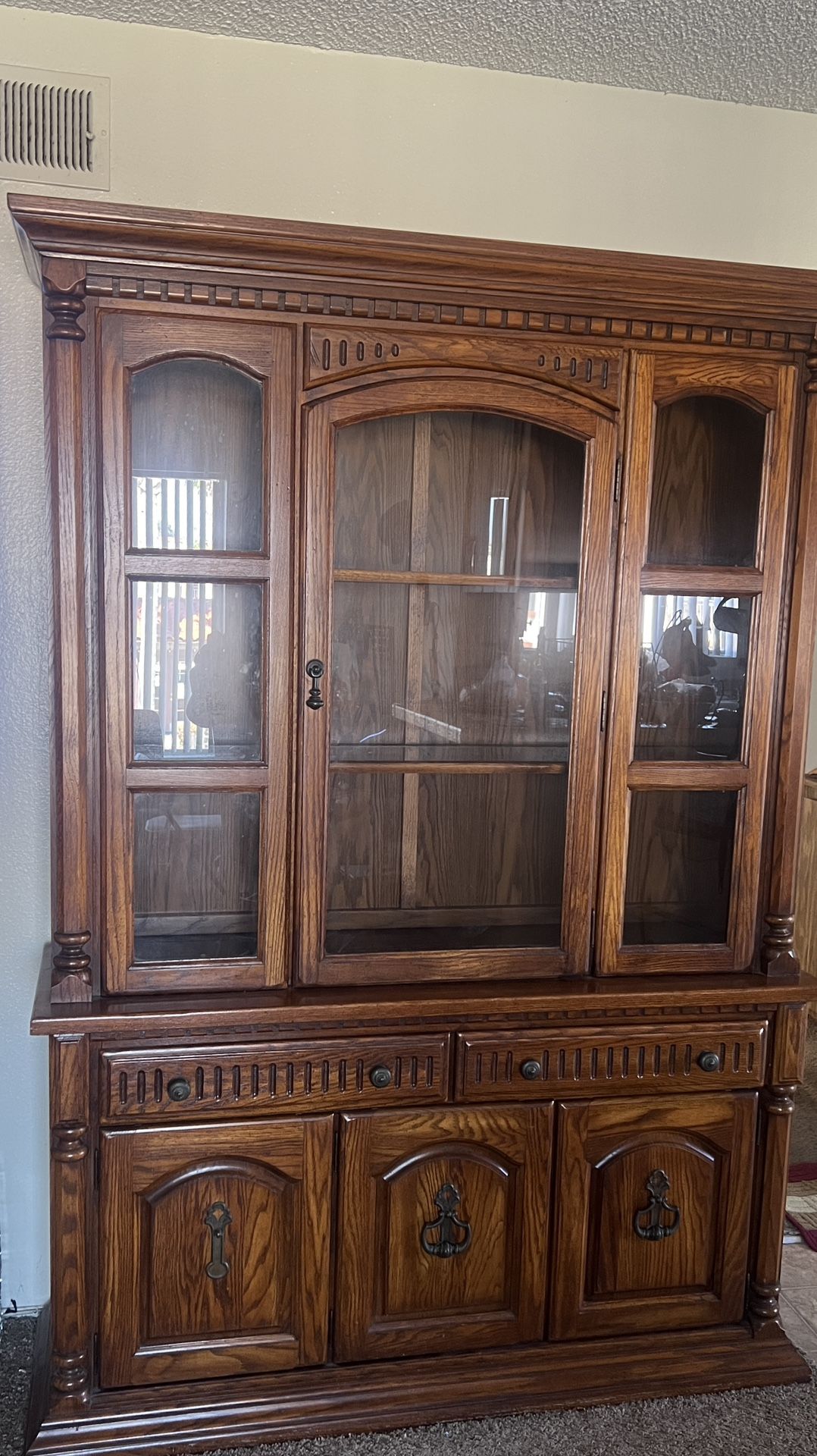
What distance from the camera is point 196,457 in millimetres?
1783

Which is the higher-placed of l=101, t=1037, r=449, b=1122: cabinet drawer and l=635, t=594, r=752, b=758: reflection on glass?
l=635, t=594, r=752, b=758: reflection on glass

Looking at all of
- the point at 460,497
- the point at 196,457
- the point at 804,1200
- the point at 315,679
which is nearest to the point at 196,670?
the point at 315,679

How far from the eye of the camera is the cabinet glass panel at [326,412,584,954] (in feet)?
6.29

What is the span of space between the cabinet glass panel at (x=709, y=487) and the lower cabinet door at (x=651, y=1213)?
3.34ft

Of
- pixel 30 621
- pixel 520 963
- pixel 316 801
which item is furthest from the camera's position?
pixel 30 621

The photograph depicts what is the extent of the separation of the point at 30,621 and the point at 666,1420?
6.26 ft

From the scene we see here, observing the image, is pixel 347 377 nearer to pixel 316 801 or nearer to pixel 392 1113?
pixel 316 801

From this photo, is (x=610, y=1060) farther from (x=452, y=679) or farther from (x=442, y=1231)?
(x=452, y=679)

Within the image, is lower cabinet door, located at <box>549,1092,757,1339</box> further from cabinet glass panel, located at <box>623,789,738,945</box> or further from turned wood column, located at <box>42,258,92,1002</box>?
turned wood column, located at <box>42,258,92,1002</box>

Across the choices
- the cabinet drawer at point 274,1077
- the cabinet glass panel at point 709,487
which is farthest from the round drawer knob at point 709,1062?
the cabinet glass panel at point 709,487

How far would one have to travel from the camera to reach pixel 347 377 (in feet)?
5.92

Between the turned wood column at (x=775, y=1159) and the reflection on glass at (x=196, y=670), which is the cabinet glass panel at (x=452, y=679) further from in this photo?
the turned wood column at (x=775, y=1159)

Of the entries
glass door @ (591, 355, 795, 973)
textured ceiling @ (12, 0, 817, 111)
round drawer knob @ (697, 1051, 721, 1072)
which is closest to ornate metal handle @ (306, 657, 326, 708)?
glass door @ (591, 355, 795, 973)

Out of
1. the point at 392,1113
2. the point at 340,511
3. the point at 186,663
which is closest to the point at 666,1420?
the point at 392,1113
